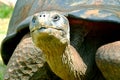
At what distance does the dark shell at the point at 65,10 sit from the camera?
9.04ft

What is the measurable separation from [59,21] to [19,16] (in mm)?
1129

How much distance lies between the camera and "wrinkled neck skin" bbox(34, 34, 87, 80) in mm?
2410

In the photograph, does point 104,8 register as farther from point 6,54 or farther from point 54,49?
point 6,54

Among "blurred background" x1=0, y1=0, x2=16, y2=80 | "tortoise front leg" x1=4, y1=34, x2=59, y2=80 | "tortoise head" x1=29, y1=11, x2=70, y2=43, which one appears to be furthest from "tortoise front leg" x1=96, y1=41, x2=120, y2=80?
"blurred background" x1=0, y1=0, x2=16, y2=80

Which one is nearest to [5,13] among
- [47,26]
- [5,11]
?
[5,11]

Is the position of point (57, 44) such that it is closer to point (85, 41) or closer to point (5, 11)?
point (85, 41)

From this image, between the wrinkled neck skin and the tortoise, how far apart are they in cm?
7

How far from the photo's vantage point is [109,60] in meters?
2.61

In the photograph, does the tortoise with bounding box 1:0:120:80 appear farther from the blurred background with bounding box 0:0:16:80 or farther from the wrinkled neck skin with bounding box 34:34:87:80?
the blurred background with bounding box 0:0:16:80

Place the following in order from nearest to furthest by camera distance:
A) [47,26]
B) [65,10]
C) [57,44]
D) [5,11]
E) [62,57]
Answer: [47,26], [57,44], [62,57], [65,10], [5,11]

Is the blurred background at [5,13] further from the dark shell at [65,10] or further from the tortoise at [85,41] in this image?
the tortoise at [85,41]

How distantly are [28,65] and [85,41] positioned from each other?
41 centimetres

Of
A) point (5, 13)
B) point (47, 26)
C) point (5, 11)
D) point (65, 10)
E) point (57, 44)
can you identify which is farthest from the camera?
point (5, 11)

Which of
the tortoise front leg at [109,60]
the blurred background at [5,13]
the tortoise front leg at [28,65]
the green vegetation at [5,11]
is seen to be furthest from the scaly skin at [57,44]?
the green vegetation at [5,11]
